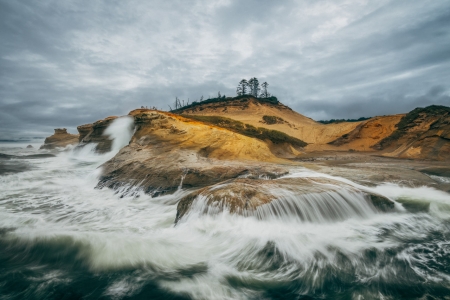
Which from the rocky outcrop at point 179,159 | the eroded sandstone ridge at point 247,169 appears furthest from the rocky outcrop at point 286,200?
the rocky outcrop at point 179,159

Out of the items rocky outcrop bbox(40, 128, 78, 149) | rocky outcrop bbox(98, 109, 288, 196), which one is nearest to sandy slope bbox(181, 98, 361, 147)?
rocky outcrop bbox(40, 128, 78, 149)

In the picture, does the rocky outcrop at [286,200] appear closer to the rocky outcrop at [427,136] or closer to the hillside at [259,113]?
the rocky outcrop at [427,136]

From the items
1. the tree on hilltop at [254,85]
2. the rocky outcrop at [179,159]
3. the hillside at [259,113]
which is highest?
the tree on hilltop at [254,85]

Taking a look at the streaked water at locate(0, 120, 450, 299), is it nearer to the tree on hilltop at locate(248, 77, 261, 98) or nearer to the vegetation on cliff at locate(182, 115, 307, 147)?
the vegetation on cliff at locate(182, 115, 307, 147)

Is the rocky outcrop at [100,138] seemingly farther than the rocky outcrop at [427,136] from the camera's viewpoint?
Yes

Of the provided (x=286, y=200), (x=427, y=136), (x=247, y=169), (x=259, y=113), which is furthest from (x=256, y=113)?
(x=286, y=200)

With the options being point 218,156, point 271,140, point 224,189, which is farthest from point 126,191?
point 271,140
